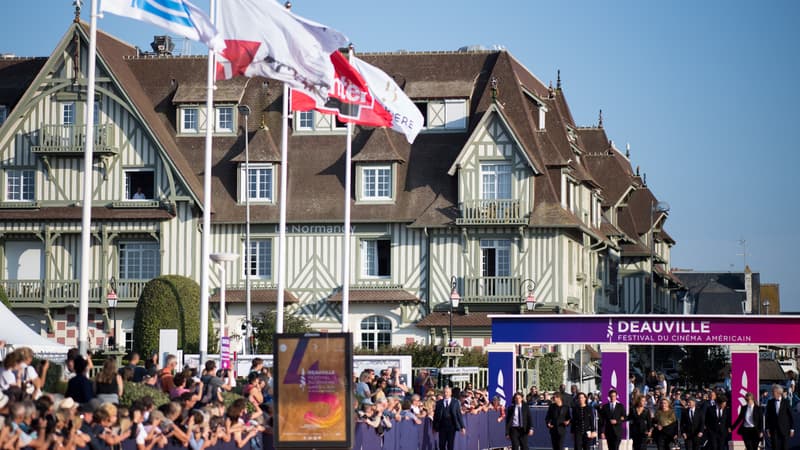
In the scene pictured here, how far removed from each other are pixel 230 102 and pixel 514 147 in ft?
37.3

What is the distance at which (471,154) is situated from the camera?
55438 millimetres

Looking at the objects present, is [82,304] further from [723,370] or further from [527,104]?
[723,370]

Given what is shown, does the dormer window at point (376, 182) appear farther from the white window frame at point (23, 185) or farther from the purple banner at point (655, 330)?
the purple banner at point (655, 330)

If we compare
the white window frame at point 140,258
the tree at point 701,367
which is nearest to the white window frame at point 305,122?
the white window frame at point 140,258

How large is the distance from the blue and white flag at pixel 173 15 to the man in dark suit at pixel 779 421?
14265 millimetres

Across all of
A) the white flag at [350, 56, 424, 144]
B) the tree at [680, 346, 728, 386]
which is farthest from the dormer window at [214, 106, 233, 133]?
the tree at [680, 346, 728, 386]

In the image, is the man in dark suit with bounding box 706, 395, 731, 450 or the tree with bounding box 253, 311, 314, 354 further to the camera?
the tree with bounding box 253, 311, 314, 354

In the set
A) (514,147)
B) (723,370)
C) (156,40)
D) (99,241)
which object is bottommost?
(723,370)

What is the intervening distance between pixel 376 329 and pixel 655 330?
19.5m

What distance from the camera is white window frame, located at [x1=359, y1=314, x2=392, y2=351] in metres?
56.3

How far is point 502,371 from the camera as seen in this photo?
39.4 meters

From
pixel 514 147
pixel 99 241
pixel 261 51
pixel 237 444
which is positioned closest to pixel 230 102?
pixel 99 241

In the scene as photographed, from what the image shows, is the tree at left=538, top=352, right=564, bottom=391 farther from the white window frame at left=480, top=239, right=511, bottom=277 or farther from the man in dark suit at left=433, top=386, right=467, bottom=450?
the man in dark suit at left=433, top=386, right=467, bottom=450

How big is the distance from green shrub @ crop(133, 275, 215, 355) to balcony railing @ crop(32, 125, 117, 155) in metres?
9.22
